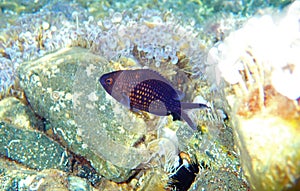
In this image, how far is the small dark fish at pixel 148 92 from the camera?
2828mm

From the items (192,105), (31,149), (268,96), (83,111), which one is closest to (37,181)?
(31,149)

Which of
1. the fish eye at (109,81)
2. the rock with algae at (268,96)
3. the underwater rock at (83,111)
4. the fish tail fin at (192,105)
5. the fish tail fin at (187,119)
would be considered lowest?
the underwater rock at (83,111)

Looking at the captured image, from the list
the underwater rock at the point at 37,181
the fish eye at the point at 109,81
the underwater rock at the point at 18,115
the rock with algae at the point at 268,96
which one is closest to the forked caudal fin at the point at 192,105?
the fish eye at the point at 109,81

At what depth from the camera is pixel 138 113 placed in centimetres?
348

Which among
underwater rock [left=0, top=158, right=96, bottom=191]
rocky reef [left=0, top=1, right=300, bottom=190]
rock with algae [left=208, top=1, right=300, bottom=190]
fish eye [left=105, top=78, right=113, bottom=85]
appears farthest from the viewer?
fish eye [left=105, top=78, right=113, bottom=85]

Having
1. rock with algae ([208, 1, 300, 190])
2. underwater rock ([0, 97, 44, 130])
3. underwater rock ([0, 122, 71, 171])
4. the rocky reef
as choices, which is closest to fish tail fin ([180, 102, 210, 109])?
the rocky reef

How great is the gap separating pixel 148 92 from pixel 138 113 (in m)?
0.71

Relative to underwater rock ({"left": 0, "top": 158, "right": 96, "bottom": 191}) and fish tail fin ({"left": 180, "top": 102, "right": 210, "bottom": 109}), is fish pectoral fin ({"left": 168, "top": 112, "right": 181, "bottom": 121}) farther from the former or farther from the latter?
underwater rock ({"left": 0, "top": 158, "right": 96, "bottom": 191})

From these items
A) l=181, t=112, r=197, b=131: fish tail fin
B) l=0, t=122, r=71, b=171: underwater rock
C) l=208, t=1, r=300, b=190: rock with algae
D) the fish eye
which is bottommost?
l=0, t=122, r=71, b=171: underwater rock

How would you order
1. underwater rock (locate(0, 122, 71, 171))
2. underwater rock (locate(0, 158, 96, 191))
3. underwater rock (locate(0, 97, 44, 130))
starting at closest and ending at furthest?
underwater rock (locate(0, 158, 96, 191)), underwater rock (locate(0, 122, 71, 171)), underwater rock (locate(0, 97, 44, 130))

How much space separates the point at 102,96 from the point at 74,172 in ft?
3.26

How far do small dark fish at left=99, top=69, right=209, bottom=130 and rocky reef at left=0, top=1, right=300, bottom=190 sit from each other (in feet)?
0.80

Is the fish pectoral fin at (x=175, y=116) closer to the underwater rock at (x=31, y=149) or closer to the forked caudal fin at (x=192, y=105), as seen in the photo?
the forked caudal fin at (x=192, y=105)

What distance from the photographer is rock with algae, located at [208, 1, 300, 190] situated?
1.45m
